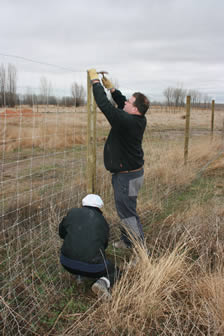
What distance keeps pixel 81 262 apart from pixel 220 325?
119 centimetres

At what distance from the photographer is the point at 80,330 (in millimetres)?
2242

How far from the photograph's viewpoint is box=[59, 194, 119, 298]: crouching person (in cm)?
260

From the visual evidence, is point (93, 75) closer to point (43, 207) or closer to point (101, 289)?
point (101, 289)

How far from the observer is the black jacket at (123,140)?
9.38 feet

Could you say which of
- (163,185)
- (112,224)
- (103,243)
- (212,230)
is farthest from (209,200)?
(103,243)

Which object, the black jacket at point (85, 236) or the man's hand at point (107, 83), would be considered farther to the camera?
the man's hand at point (107, 83)

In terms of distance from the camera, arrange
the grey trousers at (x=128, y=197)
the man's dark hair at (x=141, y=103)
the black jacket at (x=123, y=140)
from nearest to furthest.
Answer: the black jacket at (x=123, y=140), the man's dark hair at (x=141, y=103), the grey trousers at (x=128, y=197)

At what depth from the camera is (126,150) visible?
319 cm

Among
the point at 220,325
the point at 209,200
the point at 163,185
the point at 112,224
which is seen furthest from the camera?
the point at 163,185

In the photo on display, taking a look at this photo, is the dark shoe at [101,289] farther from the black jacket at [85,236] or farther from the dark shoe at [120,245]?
the dark shoe at [120,245]

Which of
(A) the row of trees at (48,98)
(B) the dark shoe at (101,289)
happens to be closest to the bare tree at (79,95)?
(A) the row of trees at (48,98)

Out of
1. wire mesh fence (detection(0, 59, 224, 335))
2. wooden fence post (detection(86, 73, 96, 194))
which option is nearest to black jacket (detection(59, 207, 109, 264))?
wire mesh fence (detection(0, 59, 224, 335))

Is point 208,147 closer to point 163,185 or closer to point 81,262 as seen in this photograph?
point 163,185

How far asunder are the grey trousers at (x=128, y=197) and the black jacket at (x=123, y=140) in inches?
4.2
